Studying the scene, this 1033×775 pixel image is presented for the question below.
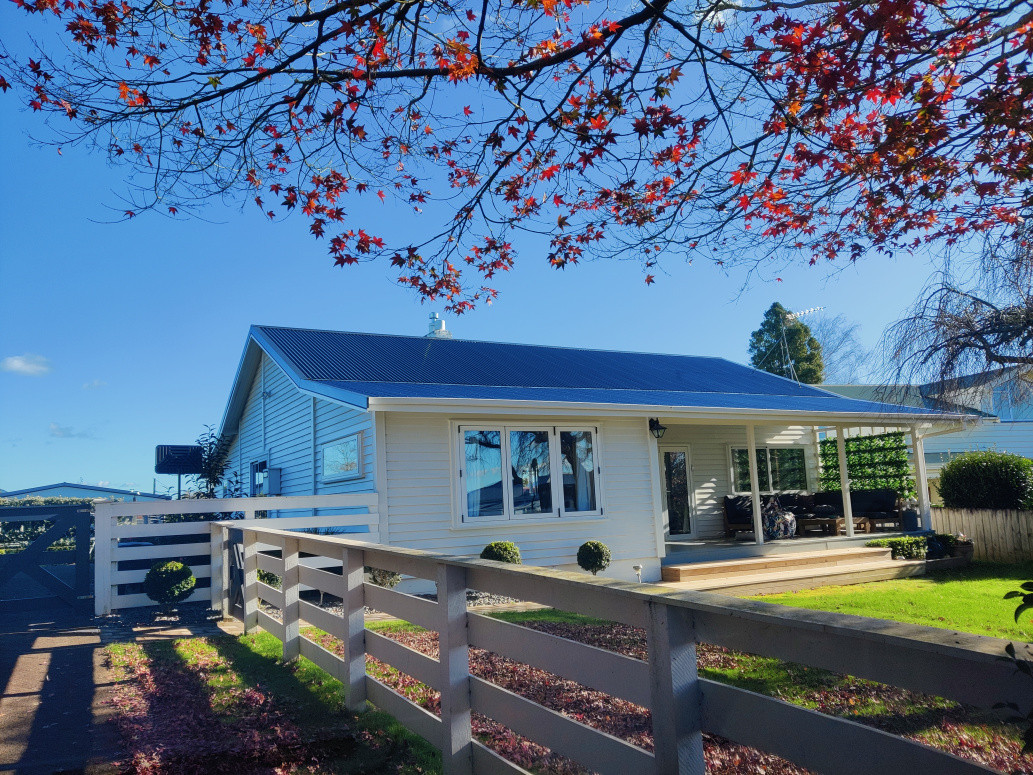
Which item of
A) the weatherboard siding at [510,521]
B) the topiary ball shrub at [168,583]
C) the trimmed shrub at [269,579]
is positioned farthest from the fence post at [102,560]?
the weatherboard siding at [510,521]

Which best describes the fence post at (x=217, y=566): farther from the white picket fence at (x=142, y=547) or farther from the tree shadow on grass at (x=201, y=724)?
the tree shadow on grass at (x=201, y=724)

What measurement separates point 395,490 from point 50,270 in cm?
1515

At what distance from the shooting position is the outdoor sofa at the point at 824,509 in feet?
53.4

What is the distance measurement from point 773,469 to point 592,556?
329 inches

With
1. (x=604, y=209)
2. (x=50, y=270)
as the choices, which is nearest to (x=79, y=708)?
(x=604, y=209)

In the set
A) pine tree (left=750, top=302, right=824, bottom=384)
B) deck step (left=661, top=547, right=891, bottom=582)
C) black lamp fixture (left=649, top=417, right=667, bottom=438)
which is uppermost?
→ pine tree (left=750, top=302, right=824, bottom=384)

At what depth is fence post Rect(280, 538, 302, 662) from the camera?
6.48m

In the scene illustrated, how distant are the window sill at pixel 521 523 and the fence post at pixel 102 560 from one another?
4653mm

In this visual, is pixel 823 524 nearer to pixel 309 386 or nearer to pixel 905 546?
pixel 905 546

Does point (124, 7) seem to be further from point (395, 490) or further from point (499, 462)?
point (499, 462)

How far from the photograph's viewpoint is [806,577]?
1291 cm

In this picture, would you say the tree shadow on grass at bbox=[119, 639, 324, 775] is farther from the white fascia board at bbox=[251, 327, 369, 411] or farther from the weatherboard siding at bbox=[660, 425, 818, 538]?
the weatherboard siding at bbox=[660, 425, 818, 538]

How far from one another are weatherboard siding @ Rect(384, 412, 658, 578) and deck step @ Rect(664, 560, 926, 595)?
1298 mm

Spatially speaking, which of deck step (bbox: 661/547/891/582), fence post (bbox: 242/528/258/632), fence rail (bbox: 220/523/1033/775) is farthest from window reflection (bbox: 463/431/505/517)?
fence rail (bbox: 220/523/1033/775)
